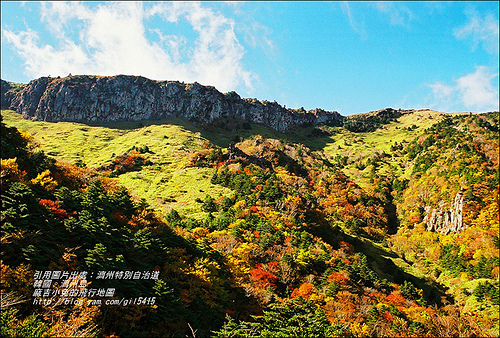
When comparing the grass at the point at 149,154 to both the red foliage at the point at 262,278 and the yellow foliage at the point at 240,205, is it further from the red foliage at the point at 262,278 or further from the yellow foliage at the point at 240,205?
the red foliage at the point at 262,278

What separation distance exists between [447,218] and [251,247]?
3418 inches

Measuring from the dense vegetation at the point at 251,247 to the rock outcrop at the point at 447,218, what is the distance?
7.86ft

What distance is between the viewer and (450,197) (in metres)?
106

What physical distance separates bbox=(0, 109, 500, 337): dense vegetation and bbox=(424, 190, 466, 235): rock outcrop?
239cm

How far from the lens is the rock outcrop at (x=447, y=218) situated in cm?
9644

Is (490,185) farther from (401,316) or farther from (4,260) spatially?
(4,260)

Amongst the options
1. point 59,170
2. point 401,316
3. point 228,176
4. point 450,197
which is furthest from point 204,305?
point 450,197

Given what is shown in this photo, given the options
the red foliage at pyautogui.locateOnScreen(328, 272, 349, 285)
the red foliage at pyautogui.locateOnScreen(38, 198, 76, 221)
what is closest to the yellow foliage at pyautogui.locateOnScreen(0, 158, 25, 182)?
the red foliage at pyautogui.locateOnScreen(38, 198, 76, 221)

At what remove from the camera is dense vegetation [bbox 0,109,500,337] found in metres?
26.3

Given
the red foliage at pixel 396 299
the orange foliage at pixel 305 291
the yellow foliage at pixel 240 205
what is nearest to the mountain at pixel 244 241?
the orange foliage at pixel 305 291

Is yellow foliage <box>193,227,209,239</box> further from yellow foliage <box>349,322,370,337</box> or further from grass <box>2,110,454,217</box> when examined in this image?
yellow foliage <box>349,322,370,337</box>

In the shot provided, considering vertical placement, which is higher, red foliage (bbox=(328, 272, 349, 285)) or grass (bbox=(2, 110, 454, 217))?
grass (bbox=(2, 110, 454, 217))

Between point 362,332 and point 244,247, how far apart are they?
24722 mm

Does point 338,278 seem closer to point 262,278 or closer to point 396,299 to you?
point 396,299
